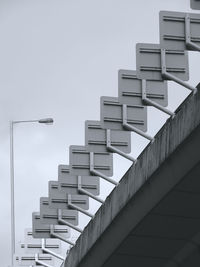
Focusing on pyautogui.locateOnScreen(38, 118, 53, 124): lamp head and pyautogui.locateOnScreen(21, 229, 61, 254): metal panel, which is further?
pyautogui.locateOnScreen(38, 118, 53, 124): lamp head

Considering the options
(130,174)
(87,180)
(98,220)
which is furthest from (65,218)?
(130,174)

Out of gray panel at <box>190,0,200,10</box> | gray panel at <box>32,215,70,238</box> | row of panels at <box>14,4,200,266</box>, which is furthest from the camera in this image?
gray panel at <box>32,215,70,238</box>

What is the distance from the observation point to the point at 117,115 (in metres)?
41.7

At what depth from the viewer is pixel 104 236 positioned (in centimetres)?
4281

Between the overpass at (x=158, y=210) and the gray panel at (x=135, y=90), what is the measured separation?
5.27ft

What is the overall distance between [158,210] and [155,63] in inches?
125

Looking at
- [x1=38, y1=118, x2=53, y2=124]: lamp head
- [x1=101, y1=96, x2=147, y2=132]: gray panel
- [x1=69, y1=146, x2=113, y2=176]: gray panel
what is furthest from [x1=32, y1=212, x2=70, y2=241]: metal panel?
[x1=38, y1=118, x2=53, y2=124]: lamp head

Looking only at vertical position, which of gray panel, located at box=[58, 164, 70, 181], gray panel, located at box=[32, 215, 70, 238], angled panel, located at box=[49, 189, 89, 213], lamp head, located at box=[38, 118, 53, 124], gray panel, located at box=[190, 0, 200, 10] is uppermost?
lamp head, located at box=[38, 118, 53, 124]

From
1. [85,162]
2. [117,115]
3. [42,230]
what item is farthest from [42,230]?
[117,115]

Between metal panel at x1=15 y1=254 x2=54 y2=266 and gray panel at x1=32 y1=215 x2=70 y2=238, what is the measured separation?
974 cm

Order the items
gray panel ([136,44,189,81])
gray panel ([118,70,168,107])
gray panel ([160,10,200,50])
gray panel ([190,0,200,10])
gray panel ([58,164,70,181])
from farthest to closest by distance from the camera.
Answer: gray panel ([58,164,70,181])
gray panel ([118,70,168,107])
gray panel ([136,44,189,81])
gray panel ([160,10,200,50])
gray panel ([190,0,200,10])

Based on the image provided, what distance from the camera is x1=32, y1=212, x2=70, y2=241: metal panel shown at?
167ft

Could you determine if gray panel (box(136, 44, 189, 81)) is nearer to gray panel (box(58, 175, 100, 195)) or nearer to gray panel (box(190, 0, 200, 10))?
gray panel (box(190, 0, 200, 10))

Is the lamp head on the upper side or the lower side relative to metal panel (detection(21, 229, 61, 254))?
upper
